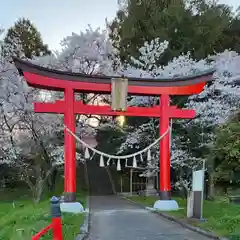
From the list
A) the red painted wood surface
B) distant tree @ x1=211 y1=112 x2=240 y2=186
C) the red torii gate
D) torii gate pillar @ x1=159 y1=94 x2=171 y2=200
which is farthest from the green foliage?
distant tree @ x1=211 y1=112 x2=240 y2=186

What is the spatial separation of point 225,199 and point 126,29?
14.8 metres

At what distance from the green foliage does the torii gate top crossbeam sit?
8.27m

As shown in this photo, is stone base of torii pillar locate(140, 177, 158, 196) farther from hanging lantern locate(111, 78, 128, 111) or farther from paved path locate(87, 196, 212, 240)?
paved path locate(87, 196, 212, 240)

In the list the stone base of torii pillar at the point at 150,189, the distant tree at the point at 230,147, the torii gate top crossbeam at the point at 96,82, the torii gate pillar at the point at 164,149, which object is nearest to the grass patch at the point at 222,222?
the distant tree at the point at 230,147

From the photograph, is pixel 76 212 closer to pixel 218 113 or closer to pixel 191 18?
pixel 218 113

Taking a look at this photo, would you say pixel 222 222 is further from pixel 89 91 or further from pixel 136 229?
pixel 89 91

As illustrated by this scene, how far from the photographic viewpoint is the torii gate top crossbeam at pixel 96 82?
47.4ft

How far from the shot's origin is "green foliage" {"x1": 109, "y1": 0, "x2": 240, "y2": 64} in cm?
2450

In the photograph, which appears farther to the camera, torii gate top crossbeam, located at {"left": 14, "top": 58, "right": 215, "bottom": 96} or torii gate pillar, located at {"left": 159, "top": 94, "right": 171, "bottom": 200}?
torii gate pillar, located at {"left": 159, "top": 94, "right": 171, "bottom": 200}

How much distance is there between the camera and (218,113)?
62.7 ft

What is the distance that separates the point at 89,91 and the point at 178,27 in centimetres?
1165

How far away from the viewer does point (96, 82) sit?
49.7ft

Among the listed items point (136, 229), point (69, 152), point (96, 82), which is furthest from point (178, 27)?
point (136, 229)

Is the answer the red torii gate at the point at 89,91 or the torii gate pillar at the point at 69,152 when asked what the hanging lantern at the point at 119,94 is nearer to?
the red torii gate at the point at 89,91
